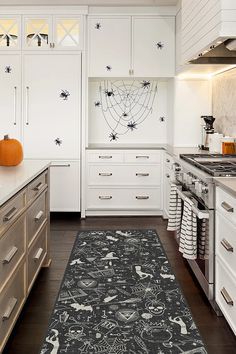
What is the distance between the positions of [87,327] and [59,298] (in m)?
0.47

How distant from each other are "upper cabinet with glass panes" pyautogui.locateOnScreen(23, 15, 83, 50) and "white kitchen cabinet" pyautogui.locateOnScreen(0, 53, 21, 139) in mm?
253

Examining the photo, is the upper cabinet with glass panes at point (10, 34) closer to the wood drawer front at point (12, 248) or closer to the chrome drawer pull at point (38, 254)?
the chrome drawer pull at point (38, 254)

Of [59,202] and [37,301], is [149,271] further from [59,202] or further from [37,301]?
[59,202]

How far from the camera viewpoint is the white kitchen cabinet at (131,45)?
17.0ft

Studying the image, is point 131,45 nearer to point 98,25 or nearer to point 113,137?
point 98,25

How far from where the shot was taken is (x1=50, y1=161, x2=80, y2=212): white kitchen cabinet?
5227 mm

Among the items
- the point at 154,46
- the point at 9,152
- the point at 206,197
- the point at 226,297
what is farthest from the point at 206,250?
the point at 154,46

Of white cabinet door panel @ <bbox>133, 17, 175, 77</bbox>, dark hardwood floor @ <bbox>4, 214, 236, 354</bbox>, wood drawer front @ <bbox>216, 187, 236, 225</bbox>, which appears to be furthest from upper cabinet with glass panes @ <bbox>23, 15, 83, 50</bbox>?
wood drawer front @ <bbox>216, 187, 236, 225</bbox>

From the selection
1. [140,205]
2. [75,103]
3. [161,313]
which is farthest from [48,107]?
[161,313]

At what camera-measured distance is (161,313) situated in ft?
8.52

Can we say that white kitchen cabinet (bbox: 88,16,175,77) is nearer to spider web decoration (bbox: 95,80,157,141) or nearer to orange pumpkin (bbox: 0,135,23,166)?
spider web decoration (bbox: 95,80,157,141)

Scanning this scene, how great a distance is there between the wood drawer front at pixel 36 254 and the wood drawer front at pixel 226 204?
119 cm

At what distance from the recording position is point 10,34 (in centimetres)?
513

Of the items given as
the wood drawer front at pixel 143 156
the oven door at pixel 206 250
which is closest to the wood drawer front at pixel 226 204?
the oven door at pixel 206 250
